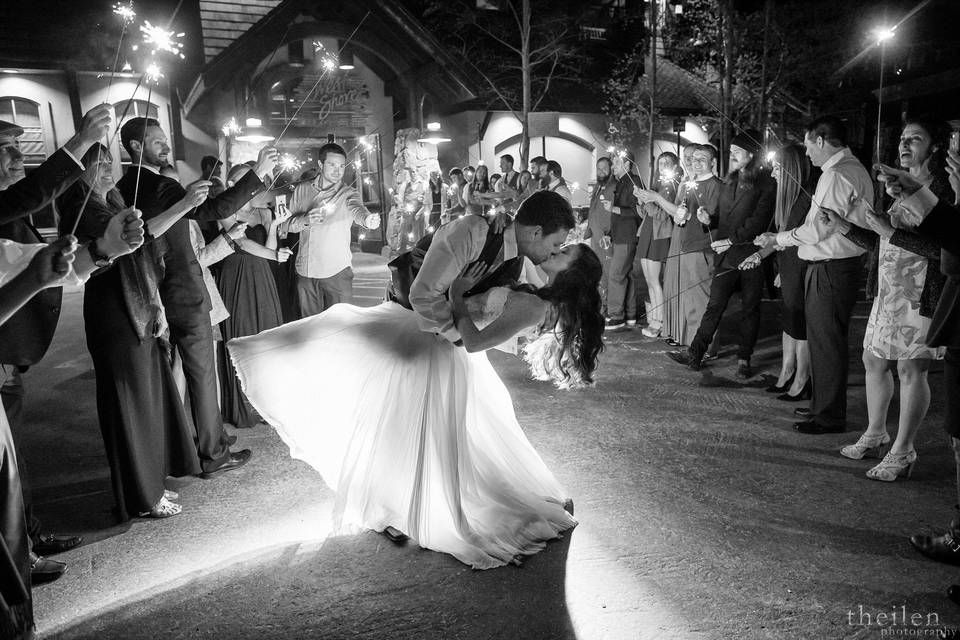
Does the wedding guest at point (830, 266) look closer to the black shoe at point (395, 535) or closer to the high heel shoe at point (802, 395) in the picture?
the high heel shoe at point (802, 395)

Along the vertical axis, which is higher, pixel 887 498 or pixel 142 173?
pixel 142 173

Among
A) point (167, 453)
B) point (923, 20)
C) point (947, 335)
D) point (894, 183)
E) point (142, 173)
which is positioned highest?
point (923, 20)

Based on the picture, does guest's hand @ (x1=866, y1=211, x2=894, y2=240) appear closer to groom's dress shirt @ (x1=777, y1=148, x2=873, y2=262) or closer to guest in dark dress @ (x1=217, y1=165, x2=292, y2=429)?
groom's dress shirt @ (x1=777, y1=148, x2=873, y2=262)

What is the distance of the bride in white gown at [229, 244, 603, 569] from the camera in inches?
139

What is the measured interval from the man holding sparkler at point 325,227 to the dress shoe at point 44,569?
3.28 m

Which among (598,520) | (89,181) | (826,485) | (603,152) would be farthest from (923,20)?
(89,181)

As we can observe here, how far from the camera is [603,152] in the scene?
23609 mm

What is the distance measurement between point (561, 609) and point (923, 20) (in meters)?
20.2

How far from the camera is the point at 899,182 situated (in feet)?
10.9

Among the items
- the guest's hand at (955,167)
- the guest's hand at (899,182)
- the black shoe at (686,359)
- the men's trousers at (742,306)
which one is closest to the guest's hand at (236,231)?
the guest's hand at (899,182)

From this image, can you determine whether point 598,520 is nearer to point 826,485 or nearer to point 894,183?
point 826,485

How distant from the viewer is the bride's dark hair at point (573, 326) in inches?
136

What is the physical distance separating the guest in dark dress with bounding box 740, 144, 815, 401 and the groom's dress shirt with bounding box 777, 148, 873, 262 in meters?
0.77

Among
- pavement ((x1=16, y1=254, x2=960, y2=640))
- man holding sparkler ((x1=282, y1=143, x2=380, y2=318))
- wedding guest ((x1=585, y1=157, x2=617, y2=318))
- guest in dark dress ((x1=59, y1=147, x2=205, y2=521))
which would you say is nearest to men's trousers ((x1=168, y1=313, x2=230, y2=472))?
pavement ((x1=16, y1=254, x2=960, y2=640))
